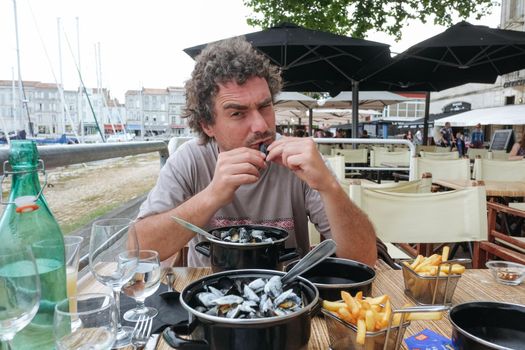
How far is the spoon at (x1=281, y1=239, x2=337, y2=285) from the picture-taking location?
804 mm

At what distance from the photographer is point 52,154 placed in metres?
1.16

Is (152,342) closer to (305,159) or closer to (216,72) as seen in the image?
(305,159)

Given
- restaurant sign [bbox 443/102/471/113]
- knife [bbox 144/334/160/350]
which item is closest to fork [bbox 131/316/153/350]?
knife [bbox 144/334/160/350]

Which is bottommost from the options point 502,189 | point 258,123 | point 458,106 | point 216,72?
point 502,189

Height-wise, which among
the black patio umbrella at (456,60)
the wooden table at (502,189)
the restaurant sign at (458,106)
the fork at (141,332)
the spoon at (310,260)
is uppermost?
the restaurant sign at (458,106)

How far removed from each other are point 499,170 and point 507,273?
12.2ft

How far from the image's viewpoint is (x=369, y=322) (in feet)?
2.19

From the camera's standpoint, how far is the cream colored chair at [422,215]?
1.98 m

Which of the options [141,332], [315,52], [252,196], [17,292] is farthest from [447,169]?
[17,292]

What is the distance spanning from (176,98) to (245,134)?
9493cm

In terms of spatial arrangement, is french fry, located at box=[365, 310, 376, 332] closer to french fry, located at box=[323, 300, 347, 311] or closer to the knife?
french fry, located at box=[323, 300, 347, 311]

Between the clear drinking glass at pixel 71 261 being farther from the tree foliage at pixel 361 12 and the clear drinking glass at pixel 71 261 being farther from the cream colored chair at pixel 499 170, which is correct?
the tree foliage at pixel 361 12

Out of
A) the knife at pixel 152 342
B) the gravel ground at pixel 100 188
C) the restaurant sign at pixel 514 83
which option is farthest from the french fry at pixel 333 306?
the restaurant sign at pixel 514 83

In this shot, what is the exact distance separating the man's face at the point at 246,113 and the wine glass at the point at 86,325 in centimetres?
96
